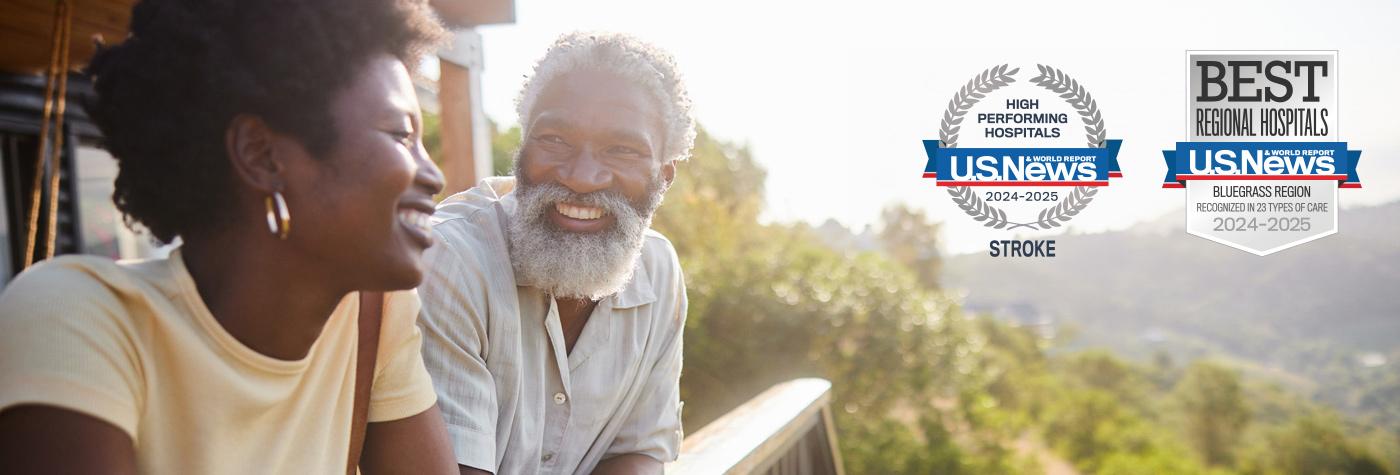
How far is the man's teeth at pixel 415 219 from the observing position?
39.2 inches

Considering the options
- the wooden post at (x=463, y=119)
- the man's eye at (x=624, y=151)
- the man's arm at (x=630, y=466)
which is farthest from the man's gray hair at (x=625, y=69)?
the wooden post at (x=463, y=119)

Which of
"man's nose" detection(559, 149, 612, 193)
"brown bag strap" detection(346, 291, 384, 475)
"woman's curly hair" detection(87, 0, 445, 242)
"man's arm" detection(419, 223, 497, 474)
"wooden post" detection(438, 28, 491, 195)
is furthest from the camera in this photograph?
"wooden post" detection(438, 28, 491, 195)

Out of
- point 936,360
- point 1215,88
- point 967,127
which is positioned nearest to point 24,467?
point 967,127

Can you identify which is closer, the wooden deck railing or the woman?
the woman

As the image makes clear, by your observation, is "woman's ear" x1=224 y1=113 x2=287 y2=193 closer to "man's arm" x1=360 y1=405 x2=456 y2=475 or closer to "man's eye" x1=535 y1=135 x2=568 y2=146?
"man's arm" x1=360 y1=405 x2=456 y2=475

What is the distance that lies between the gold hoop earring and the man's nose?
0.92 m

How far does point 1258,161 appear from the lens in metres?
4.80

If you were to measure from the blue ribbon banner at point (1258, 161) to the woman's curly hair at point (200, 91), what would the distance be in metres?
4.70

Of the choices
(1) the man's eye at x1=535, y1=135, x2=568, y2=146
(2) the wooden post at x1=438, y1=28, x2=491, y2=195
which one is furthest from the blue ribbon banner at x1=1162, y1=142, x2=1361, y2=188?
(1) the man's eye at x1=535, y1=135, x2=568, y2=146

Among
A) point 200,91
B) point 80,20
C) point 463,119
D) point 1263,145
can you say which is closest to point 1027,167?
point 1263,145

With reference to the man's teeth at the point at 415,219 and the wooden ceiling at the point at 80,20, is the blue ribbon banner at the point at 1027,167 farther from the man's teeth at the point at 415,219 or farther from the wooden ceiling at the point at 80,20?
the man's teeth at the point at 415,219

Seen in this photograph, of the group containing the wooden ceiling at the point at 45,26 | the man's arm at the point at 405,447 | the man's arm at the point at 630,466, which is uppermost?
the wooden ceiling at the point at 45,26

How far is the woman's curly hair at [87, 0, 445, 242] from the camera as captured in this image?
887 mm

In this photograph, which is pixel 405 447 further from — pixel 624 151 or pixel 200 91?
pixel 624 151
